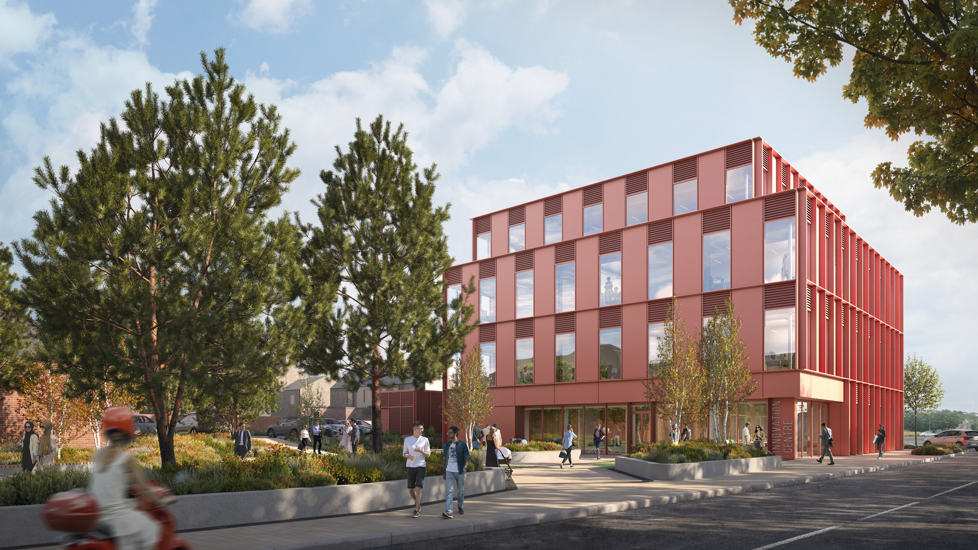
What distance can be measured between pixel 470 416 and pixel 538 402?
10137 mm

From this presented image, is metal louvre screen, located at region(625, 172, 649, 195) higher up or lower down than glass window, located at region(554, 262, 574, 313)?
higher up

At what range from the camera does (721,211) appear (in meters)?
37.7

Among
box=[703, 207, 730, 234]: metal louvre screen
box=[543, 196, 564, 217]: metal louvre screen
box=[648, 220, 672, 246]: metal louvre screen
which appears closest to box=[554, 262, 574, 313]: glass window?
box=[543, 196, 564, 217]: metal louvre screen

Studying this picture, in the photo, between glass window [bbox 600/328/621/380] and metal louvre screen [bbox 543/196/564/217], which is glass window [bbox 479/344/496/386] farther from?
metal louvre screen [bbox 543/196/564/217]

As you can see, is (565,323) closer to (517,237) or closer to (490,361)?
(490,361)

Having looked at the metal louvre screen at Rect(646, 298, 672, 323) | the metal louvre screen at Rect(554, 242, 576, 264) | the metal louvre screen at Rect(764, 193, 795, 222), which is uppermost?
the metal louvre screen at Rect(764, 193, 795, 222)

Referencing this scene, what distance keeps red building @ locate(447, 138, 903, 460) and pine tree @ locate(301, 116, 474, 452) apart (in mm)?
19088

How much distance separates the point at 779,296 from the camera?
35281 millimetres

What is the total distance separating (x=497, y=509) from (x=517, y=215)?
35.7 metres

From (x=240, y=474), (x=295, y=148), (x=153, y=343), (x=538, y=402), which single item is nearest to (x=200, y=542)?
(x=240, y=474)

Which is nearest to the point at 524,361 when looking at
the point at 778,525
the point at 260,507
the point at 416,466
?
the point at 416,466

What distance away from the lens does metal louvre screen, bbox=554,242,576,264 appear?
44.3m

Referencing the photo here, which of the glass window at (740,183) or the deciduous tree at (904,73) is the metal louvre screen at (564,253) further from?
the deciduous tree at (904,73)

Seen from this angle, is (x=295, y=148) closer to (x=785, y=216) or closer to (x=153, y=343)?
(x=153, y=343)
